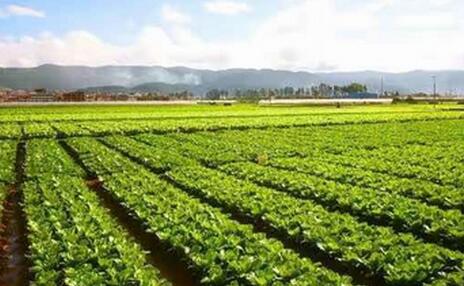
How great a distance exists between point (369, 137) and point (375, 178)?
19.4m

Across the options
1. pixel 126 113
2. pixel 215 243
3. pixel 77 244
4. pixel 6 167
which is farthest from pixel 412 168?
pixel 126 113

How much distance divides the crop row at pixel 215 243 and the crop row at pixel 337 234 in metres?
0.85

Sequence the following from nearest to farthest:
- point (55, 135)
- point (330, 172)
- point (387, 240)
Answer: point (387, 240)
point (330, 172)
point (55, 135)

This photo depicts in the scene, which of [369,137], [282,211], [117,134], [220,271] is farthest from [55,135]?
[220,271]

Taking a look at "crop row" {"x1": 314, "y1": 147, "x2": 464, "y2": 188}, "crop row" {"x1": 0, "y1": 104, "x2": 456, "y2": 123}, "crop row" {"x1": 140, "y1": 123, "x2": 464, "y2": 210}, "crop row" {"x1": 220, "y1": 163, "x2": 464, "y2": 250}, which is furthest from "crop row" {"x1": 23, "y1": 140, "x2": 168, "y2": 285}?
"crop row" {"x1": 0, "y1": 104, "x2": 456, "y2": 123}

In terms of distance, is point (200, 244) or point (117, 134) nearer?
point (200, 244)

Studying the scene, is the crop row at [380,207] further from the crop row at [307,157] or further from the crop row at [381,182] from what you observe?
the crop row at [307,157]

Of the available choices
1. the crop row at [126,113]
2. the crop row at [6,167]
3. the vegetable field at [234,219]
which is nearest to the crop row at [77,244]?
the vegetable field at [234,219]

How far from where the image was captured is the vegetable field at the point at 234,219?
1033 centimetres

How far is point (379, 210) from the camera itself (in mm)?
14461

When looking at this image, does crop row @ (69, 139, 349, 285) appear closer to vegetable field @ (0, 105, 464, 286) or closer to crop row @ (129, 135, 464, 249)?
vegetable field @ (0, 105, 464, 286)

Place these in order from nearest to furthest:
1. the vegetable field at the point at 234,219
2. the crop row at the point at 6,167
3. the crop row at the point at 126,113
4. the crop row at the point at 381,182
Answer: the vegetable field at the point at 234,219 → the crop row at the point at 381,182 → the crop row at the point at 6,167 → the crop row at the point at 126,113

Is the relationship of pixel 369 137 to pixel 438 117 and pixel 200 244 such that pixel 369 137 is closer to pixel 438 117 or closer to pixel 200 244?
pixel 438 117

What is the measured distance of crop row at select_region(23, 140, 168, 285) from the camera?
10062mm
